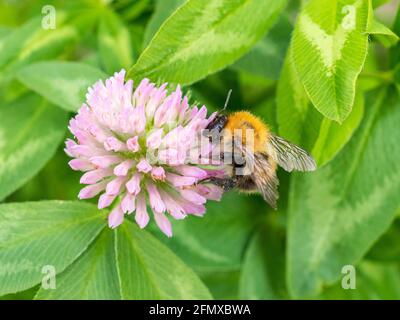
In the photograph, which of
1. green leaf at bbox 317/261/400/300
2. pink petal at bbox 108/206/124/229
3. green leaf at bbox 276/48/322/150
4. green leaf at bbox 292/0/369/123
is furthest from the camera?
green leaf at bbox 317/261/400/300

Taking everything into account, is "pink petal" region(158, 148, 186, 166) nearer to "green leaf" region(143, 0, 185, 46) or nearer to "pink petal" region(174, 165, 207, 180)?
"pink petal" region(174, 165, 207, 180)

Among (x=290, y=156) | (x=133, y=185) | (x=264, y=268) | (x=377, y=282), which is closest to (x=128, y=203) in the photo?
(x=133, y=185)

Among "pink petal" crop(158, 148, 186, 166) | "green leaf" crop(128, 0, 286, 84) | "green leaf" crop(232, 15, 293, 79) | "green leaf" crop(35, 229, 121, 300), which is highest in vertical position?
"green leaf" crop(232, 15, 293, 79)

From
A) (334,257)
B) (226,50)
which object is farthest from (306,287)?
(226,50)

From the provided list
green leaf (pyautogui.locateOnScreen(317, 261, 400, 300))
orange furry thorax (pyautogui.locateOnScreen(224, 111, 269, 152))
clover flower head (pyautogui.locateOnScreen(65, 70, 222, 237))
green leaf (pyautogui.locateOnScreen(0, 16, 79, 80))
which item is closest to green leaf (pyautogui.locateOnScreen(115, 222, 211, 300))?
clover flower head (pyautogui.locateOnScreen(65, 70, 222, 237))

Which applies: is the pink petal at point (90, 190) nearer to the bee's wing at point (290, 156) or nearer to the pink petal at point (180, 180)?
the pink petal at point (180, 180)

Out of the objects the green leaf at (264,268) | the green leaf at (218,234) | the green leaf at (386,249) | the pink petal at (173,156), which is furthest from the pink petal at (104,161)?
the green leaf at (386,249)

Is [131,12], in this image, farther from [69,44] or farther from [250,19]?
[250,19]
